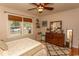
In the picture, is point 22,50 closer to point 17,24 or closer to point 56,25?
point 17,24

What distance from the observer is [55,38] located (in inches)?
133

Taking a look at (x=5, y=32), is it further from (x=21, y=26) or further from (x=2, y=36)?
(x=21, y=26)

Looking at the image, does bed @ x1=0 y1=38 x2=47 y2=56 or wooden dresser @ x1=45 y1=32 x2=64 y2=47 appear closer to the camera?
bed @ x1=0 y1=38 x2=47 y2=56

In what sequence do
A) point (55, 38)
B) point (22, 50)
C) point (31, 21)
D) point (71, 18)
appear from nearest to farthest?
point (22, 50) < point (31, 21) < point (71, 18) < point (55, 38)

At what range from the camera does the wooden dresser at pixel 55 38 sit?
10.5ft

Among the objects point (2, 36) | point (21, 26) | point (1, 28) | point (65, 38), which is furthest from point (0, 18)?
point (65, 38)

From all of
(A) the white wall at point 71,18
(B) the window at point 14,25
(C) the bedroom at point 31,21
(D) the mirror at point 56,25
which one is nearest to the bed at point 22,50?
(C) the bedroom at point 31,21

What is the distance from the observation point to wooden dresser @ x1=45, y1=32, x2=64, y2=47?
3207 millimetres

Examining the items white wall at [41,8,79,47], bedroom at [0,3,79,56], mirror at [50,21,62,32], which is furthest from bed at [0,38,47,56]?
mirror at [50,21,62,32]

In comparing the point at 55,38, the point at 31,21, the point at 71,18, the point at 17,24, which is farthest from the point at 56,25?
the point at 17,24

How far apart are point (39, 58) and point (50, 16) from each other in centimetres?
251

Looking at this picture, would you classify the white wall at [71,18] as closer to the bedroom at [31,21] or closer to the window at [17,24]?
the bedroom at [31,21]

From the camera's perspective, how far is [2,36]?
2.24 m

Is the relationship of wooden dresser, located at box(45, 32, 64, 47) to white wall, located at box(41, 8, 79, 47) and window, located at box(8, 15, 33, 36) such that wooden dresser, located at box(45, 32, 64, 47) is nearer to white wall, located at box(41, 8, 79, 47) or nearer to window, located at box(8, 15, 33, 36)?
white wall, located at box(41, 8, 79, 47)
